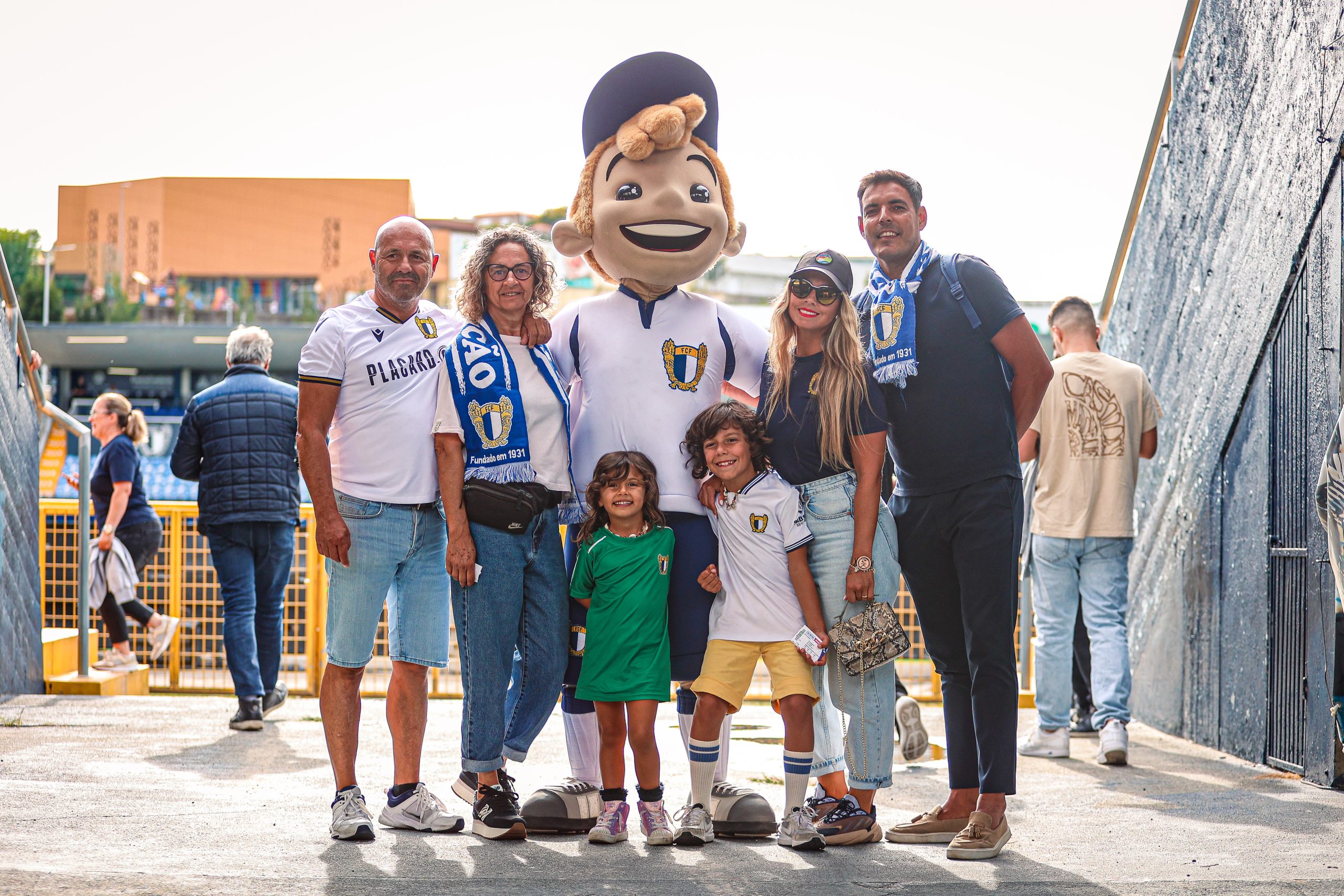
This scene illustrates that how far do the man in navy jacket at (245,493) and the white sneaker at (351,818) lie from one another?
2530mm

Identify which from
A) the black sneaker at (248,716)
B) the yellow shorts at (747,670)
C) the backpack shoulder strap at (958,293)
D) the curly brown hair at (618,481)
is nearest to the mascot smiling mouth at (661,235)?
the curly brown hair at (618,481)

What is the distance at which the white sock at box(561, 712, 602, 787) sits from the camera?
4031 mm

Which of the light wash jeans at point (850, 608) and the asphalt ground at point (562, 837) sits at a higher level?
the light wash jeans at point (850, 608)

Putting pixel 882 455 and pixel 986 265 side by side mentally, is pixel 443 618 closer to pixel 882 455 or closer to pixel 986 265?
pixel 882 455

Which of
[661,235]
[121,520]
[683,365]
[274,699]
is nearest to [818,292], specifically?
[683,365]

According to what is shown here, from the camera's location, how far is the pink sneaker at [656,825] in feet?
12.1

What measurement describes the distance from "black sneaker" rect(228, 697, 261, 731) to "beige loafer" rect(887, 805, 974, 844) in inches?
140

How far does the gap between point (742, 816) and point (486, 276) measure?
1924mm

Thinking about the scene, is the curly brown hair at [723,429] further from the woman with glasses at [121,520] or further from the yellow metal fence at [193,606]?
the woman with glasses at [121,520]

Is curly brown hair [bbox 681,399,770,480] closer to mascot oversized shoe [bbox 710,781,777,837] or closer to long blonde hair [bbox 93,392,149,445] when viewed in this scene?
mascot oversized shoe [bbox 710,781,777,837]

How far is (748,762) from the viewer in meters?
5.46

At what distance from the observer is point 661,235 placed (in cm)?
421

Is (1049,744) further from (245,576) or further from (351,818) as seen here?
(245,576)

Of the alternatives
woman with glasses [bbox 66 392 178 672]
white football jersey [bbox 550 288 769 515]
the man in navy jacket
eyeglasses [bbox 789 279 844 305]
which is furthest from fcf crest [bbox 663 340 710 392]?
woman with glasses [bbox 66 392 178 672]
